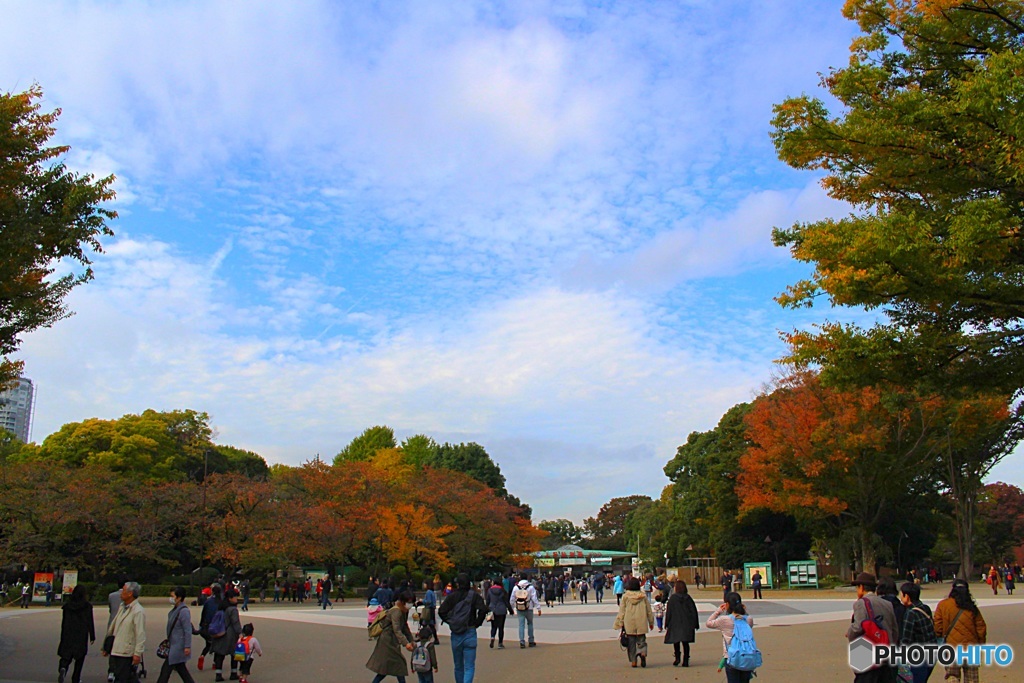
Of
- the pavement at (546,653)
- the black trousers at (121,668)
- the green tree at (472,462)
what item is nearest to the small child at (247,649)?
the pavement at (546,653)

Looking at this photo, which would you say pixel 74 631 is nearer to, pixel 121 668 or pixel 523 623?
pixel 121 668

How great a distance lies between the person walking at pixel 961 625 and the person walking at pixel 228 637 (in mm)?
9402

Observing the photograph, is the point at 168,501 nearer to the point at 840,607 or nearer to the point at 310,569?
the point at 310,569

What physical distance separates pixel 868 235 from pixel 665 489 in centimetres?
8406

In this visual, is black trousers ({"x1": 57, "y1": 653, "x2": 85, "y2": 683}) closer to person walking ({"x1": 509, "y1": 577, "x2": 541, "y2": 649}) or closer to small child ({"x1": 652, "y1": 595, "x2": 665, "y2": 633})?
person walking ({"x1": 509, "y1": 577, "x2": 541, "y2": 649})

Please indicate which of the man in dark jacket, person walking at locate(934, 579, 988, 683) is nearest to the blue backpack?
person walking at locate(934, 579, 988, 683)

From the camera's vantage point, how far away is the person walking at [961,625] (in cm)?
860

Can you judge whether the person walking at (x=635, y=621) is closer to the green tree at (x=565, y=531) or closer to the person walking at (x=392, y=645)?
the person walking at (x=392, y=645)

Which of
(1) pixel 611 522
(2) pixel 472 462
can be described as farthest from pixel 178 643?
(1) pixel 611 522

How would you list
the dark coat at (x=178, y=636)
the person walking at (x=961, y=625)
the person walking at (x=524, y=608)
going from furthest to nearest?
1. the person walking at (x=524, y=608)
2. the dark coat at (x=178, y=636)
3. the person walking at (x=961, y=625)

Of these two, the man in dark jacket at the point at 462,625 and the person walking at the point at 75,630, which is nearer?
the man in dark jacket at the point at 462,625

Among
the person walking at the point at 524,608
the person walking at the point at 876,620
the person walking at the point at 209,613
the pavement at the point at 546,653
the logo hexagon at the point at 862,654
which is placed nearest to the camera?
the logo hexagon at the point at 862,654

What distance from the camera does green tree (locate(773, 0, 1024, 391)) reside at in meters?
11.4

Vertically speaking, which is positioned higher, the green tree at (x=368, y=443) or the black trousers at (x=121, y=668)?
the green tree at (x=368, y=443)
